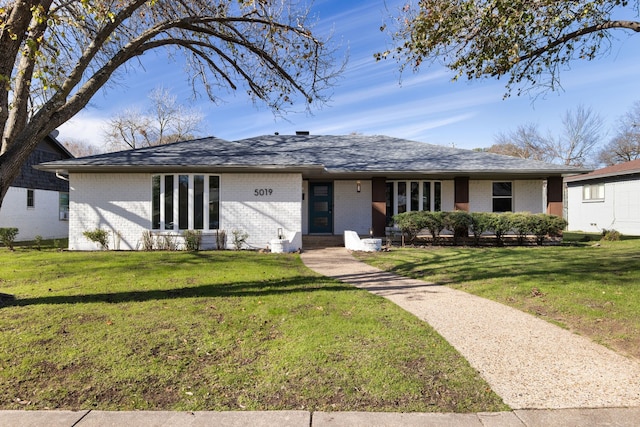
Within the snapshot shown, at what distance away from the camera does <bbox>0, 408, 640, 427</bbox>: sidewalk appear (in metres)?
2.60

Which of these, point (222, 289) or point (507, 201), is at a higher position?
point (507, 201)

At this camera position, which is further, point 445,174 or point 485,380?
point 445,174

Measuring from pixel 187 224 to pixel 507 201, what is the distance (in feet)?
43.1

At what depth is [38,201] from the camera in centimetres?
2014

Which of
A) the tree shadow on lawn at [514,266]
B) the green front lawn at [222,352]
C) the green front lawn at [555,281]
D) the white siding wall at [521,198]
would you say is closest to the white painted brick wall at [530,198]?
the white siding wall at [521,198]

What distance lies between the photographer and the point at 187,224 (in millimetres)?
12758

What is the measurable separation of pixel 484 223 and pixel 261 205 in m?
8.20

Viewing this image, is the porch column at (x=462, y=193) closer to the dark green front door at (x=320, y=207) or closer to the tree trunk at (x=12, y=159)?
the dark green front door at (x=320, y=207)

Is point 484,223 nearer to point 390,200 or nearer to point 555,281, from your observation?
point 390,200

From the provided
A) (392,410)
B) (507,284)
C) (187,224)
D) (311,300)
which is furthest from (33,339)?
(187,224)

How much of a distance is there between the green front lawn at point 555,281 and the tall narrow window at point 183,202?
6410 mm

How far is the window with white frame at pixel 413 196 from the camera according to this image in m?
15.5

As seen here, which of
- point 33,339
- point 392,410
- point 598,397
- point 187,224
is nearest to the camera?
point 392,410

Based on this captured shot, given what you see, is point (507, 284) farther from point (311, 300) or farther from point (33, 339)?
point (33, 339)
